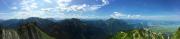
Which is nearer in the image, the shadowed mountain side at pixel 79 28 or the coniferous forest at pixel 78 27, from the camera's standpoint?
the coniferous forest at pixel 78 27

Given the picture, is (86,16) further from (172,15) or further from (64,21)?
(172,15)

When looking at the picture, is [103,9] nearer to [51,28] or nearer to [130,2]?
[130,2]

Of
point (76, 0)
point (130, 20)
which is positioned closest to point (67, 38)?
point (76, 0)

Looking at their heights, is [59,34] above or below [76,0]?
below

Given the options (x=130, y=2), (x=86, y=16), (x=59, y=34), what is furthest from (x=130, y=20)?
(x=59, y=34)

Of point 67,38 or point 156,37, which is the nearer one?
point 156,37

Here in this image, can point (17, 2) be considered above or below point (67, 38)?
above

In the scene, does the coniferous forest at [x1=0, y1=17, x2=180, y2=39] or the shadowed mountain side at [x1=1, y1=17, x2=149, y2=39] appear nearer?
the coniferous forest at [x1=0, y1=17, x2=180, y2=39]

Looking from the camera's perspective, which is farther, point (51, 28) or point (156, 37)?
point (51, 28)
